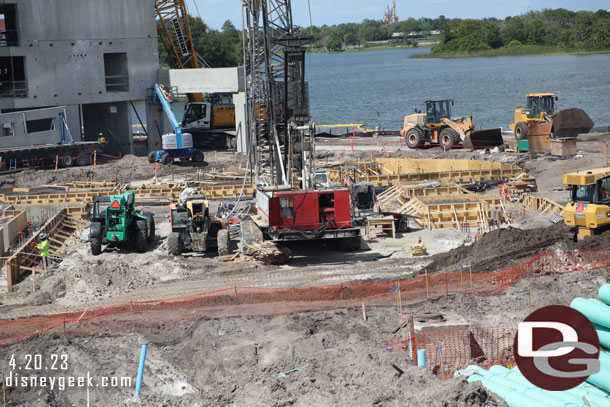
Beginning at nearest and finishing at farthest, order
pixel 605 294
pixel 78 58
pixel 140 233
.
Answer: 1. pixel 605 294
2. pixel 140 233
3. pixel 78 58

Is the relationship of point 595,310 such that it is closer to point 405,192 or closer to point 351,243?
point 351,243

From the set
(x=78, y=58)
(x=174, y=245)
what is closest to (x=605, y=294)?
(x=174, y=245)

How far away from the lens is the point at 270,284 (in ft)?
66.0

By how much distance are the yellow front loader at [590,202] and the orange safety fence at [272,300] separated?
1209mm

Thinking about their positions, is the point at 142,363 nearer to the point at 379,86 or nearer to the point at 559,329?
the point at 559,329

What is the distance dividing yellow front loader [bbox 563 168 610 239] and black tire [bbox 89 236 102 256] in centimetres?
1379

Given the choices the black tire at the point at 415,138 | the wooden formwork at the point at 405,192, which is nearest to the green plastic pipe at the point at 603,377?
the wooden formwork at the point at 405,192

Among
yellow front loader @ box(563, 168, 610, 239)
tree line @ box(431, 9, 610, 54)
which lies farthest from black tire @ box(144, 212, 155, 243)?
tree line @ box(431, 9, 610, 54)

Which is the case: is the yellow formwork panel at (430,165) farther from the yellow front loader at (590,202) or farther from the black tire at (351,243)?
the yellow front loader at (590,202)

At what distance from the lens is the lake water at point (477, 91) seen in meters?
75.1

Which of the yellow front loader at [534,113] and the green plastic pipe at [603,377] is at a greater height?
the yellow front loader at [534,113]

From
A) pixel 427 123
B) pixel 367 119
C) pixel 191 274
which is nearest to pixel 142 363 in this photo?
pixel 191 274

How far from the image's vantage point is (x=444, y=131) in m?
41.4

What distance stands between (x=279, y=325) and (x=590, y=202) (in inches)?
352
